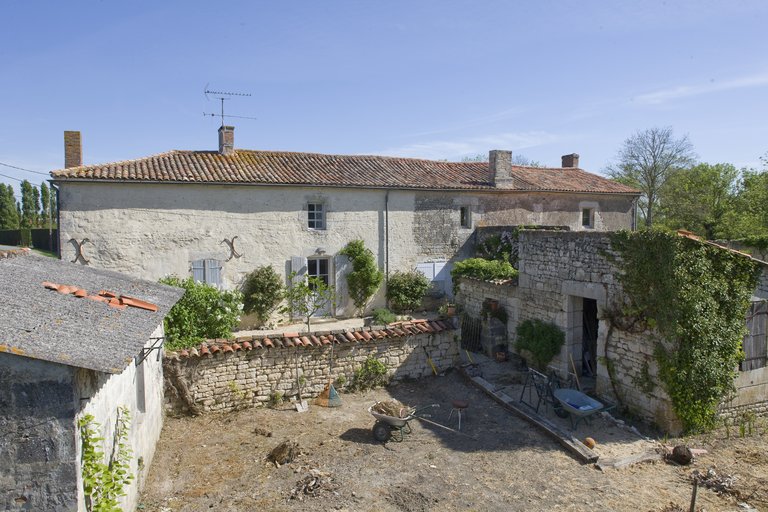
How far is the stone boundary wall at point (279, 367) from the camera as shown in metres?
9.54

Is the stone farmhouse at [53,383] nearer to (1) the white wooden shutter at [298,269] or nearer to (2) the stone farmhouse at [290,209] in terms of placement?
(2) the stone farmhouse at [290,209]

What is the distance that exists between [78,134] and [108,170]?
1.89m

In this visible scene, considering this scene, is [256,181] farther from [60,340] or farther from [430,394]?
[60,340]

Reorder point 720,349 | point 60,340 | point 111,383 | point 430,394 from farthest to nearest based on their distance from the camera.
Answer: point 430,394 < point 720,349 < point 111,383 < point 60,340

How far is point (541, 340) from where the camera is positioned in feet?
36.7

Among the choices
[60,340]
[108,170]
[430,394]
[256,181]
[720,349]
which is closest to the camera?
[60,340]

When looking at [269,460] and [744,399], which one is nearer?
[269,460]

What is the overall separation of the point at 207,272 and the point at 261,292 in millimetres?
1768

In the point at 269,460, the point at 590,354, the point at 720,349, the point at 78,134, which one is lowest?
the point at 269,460

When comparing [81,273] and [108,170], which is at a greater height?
[108,170]

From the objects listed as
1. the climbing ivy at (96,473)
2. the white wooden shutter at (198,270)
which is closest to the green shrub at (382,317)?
the white wooden shutter at (198,270)

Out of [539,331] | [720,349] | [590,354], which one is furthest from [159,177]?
[720,349]

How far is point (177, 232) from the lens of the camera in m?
15.6

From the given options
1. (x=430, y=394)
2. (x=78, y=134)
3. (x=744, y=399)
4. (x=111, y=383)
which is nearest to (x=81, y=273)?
(x=111, y=383)
